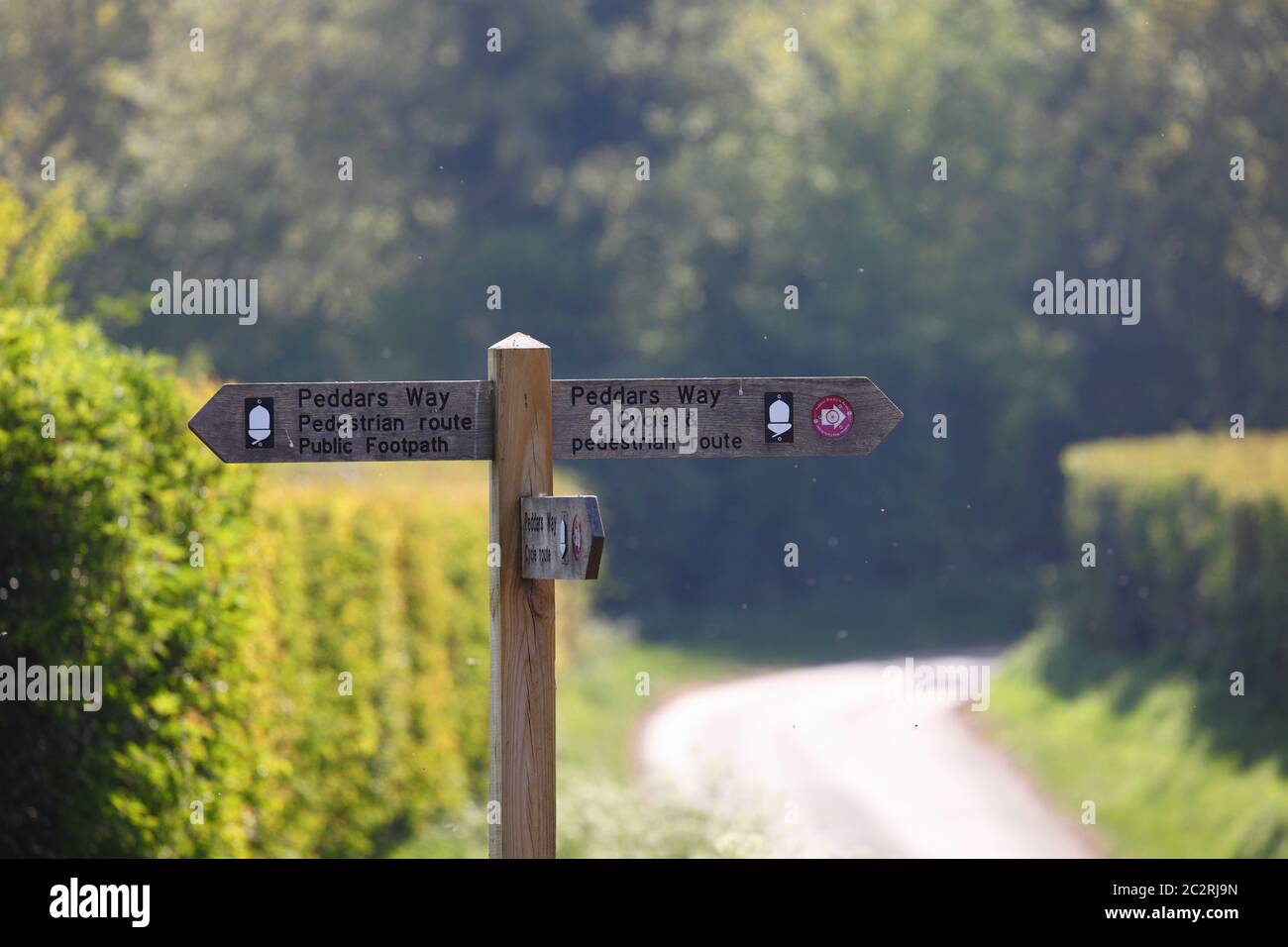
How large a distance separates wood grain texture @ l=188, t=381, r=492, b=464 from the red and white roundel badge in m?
1.01

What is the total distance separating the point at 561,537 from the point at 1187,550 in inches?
579

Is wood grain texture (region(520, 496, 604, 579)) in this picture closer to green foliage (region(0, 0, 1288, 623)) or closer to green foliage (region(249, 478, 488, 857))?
green foliage (region(249, 478, 488, 857))

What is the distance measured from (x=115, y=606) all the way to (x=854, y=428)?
2813 millimetres

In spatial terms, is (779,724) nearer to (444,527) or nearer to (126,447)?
(444,527)

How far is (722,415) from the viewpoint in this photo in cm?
529

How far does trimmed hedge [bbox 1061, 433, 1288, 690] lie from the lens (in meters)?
15.1

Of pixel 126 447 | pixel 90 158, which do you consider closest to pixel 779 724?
pixel 126 447

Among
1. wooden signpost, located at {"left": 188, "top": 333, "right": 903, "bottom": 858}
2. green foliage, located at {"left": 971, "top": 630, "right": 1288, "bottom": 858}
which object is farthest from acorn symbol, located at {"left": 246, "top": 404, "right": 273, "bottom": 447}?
green foliage, located at {"left": 971, "top": 630, "right": 1288, "bottom": 858}

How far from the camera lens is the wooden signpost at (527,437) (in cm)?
498

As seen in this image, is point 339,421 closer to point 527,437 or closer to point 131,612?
point 527,437

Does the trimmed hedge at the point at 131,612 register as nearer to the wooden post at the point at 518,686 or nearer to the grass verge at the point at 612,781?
the wooden post at the point at 518,686

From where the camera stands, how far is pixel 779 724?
21469 millimetres

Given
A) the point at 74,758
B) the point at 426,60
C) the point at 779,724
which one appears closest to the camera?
the point at 74,758

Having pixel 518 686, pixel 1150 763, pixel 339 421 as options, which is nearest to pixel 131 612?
pixel 339 421
